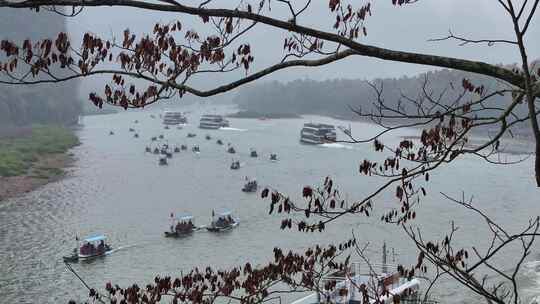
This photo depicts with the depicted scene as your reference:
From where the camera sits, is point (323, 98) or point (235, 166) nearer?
point (235, 166)

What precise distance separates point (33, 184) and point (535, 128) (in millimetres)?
50383

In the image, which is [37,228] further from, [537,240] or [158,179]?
[537,240]

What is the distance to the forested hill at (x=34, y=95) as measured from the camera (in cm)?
9275

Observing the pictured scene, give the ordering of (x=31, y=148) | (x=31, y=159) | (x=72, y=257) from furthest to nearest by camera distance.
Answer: (x=31, y=148) < (x=31, y=159) < (x=72, y=257)

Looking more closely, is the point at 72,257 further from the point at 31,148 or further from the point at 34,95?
the point at 34,95

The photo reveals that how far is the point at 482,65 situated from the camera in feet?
15.3

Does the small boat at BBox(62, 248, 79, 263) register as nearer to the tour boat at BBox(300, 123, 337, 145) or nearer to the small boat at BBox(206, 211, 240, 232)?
the small boat at BBox(206, 211, 240, 232)

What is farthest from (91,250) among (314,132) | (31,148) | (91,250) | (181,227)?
(314,132)

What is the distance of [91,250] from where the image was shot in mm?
27859

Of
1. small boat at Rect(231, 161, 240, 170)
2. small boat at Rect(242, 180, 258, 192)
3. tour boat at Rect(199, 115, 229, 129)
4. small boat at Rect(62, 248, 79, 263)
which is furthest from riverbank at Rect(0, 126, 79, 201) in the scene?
tour boat at Rect(199, 115, 229, 129)

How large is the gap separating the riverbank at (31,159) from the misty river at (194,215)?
2.04 metres

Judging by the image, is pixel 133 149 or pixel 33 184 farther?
pixel 133 149

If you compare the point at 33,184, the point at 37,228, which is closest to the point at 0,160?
the point at 33,184

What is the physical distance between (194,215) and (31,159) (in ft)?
104
